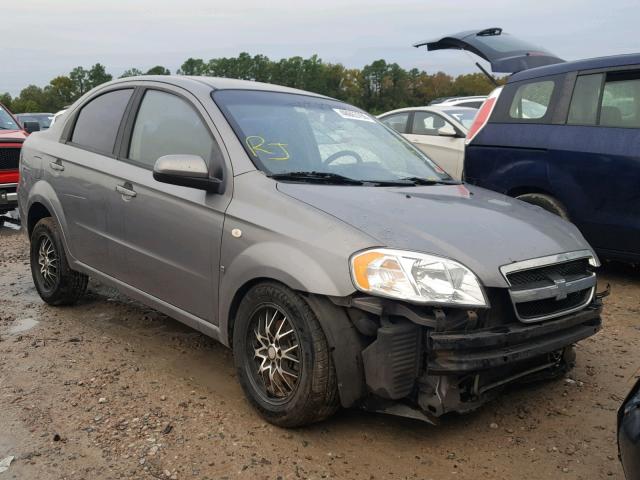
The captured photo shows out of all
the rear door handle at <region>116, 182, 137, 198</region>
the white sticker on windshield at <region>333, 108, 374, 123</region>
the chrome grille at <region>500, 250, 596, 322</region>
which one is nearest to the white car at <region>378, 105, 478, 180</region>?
the white sticker on windshield at <region>333, 108, 374, 123</region>

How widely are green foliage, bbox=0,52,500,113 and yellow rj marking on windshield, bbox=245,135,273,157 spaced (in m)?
46.2

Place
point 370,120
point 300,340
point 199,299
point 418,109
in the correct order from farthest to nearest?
point 418,109 → point 370,120 → point 199,299 → point 300,340

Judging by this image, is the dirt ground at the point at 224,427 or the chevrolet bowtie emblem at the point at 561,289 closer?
the dirt ground at the point at 224,427

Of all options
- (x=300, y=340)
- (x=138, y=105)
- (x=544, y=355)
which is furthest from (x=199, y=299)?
(x=544, y=355)

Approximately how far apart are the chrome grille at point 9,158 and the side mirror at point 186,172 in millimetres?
7293

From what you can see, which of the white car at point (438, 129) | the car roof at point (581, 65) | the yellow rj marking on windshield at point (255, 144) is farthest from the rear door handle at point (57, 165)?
the white car at point (438, 129)

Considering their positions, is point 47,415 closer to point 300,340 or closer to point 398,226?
point 300,340

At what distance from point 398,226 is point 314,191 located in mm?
523

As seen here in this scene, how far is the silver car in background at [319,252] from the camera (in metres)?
2.79

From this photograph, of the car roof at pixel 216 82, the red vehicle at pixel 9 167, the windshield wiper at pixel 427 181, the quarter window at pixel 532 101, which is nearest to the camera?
the windshield wiper at pixel 427 181

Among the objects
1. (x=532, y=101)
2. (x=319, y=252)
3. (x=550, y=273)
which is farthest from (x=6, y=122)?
(x=550, y=273)

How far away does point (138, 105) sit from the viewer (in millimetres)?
4281

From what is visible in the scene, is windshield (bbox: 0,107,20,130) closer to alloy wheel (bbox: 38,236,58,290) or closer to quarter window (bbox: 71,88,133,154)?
alloy wheel (bbox: 38,236,58,290)

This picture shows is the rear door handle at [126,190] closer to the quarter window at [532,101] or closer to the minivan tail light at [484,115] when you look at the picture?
the minivan tail light at [484,115]
